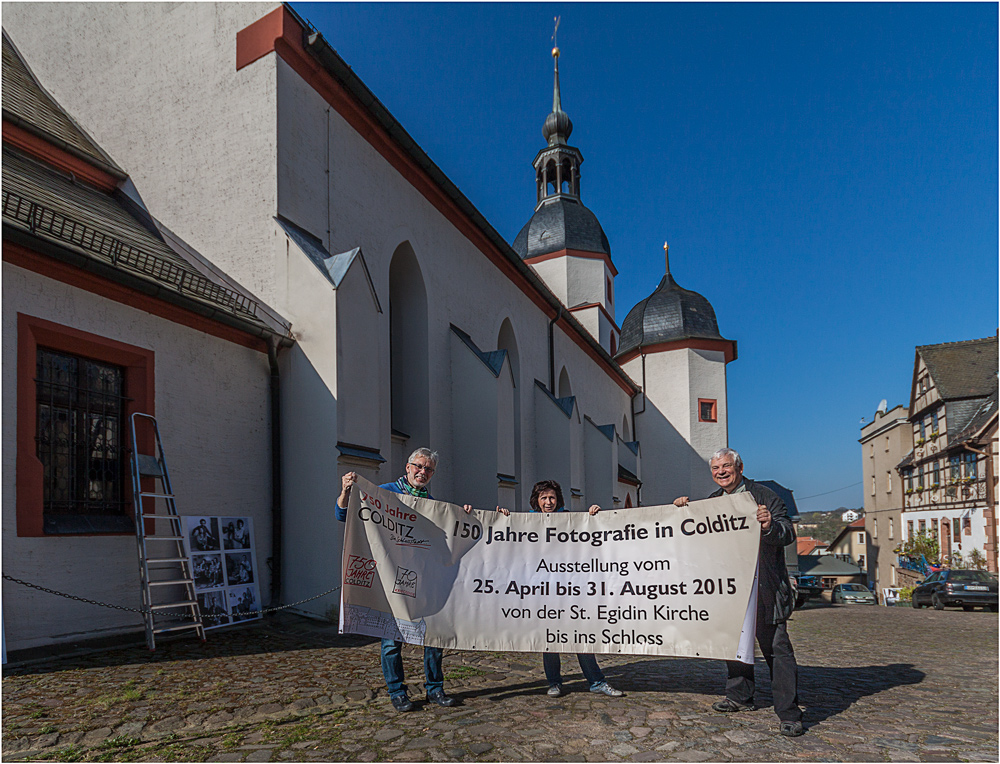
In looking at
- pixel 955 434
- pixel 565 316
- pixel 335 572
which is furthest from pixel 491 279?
pixel 955 434

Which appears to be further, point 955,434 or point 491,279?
point 955,434

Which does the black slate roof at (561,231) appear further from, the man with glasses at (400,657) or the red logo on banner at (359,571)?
the red logo on banner at (359,571)

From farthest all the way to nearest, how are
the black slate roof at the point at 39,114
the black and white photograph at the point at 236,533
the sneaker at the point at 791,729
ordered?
the black slate roof at the point at 39,114, the black and white photograph at the point at 236,533, the sneaker at the point at 791,729

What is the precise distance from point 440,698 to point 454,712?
0.70 ft

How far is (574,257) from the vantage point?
121 ft

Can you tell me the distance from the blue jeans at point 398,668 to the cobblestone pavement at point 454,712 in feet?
0.66

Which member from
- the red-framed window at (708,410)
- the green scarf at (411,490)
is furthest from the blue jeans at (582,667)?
the red-framed window at (708,410)

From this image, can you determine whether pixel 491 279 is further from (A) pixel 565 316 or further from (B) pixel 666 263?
(B) pixel 666 263

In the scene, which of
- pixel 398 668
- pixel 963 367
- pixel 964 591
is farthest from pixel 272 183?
pixel 963 367

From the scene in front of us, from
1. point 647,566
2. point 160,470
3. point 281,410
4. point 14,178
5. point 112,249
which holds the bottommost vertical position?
point 647,566

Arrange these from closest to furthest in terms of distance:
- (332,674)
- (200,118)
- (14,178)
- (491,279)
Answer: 1. (332,674)
2. (14,178)
3. (200,118)
4. (491,279)

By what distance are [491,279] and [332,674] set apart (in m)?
12.8

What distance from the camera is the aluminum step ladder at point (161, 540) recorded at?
24.9ft

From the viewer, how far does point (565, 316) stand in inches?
969
